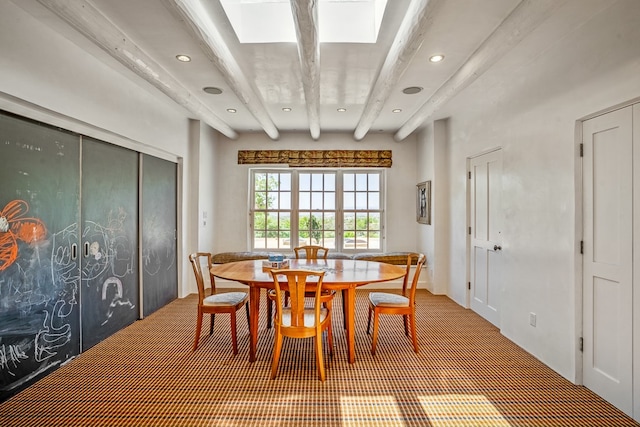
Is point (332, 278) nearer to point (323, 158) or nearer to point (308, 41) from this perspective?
point (308, 41)

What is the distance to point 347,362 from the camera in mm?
2840

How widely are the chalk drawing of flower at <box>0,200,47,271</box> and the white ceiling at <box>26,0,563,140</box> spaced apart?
51.8 inches

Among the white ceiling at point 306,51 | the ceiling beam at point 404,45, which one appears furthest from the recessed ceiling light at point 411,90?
the ceiling beam at point 404,45

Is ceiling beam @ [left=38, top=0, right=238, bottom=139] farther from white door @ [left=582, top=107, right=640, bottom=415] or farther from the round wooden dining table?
white door @ [left=582, top=107, right=640, bottom=415]

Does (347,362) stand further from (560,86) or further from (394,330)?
(560,86)

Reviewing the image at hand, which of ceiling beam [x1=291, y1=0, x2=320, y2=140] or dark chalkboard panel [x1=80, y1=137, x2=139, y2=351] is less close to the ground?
ceiling beam [x1=291, y1=0, x2=320, y2=140]

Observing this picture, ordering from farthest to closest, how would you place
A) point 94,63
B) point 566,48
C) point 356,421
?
point 94,63 < point 566,48 < point 356,421

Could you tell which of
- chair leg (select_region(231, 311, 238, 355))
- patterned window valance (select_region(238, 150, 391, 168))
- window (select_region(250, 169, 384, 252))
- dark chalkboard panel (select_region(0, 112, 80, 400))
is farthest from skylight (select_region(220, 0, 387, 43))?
window (select_region(250, 169, 384, 252))

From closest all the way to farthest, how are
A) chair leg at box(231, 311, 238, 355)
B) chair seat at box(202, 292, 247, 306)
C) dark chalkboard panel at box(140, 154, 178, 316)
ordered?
chair leg at box(231, 311, 238, 355), chair seat at box(202, 292, 247, 306), dark chalkboard panel at box(140, 154, 178, 316)

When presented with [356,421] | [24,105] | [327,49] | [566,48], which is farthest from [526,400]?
[24,105]

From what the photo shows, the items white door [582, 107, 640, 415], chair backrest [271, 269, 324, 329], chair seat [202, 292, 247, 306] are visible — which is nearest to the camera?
white door [582, 107, 640, 415]

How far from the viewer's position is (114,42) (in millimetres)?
2441

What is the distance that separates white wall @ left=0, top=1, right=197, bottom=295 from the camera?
2.25m

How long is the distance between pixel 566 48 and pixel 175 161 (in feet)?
15.1
